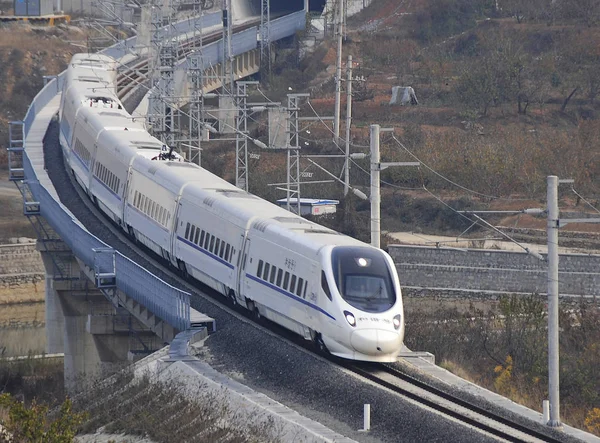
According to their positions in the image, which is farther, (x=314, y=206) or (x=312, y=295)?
(x=314, y=206)

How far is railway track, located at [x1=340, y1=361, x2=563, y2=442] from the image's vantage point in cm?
2084

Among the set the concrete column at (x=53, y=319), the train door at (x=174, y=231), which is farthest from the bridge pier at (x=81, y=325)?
the train door at (x=174, y=231)

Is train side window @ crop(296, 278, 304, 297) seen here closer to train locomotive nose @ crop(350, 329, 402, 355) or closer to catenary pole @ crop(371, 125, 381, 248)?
train locomotive nose @ crop(350, 329, 402, 355)

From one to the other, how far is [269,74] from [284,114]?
4173 centimetres

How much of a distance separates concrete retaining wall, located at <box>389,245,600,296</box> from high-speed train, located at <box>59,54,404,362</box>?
363 inches

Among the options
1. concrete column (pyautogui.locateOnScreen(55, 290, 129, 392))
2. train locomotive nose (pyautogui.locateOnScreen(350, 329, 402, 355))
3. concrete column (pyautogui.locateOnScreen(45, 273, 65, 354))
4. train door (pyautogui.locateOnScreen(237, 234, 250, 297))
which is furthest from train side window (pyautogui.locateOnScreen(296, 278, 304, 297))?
concrete column (pyautogui.locateOnScreen(45, 273, 65, 354))

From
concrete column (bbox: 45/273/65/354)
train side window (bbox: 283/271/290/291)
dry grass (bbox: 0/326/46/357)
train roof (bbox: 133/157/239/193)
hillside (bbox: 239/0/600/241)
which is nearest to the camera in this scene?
train side window (bbox: 283/271/290/291)

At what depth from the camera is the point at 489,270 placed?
144ft

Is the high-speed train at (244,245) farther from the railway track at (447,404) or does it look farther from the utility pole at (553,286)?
the utility pole at (553,286)

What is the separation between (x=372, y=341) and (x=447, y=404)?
214cm

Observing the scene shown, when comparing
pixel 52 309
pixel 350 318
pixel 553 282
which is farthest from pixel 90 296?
pixel 553 282

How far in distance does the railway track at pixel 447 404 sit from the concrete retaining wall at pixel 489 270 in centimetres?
1847

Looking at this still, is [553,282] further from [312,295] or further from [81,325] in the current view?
[81,325]

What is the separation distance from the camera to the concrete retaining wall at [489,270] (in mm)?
42562
